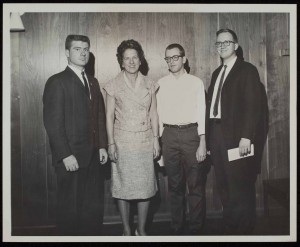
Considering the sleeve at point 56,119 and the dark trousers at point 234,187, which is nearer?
the sleeve at point 56,119

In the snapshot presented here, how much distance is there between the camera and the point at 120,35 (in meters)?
2.74

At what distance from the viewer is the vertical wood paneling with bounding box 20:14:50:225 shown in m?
2.70

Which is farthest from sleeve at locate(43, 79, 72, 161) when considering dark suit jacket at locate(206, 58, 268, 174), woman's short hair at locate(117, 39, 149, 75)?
dark suit jacket at locate(206, 58, 268, 174)

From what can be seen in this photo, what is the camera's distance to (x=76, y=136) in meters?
2.64

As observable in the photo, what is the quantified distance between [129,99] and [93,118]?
0.28 metres

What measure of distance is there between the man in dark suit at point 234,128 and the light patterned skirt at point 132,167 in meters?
0.48

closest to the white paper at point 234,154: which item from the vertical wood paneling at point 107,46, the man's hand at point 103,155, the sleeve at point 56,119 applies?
the man's hand at point 103,155

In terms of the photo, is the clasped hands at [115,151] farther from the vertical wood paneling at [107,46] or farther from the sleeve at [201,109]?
the vertical wood paneling at [107,46]

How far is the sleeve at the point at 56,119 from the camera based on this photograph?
8.60 ft

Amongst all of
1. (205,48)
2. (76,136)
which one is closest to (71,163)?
(76,136)

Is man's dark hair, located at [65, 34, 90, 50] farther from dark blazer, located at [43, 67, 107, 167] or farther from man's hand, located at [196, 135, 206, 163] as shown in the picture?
man's hand, located at [196, 135, 206, 163]

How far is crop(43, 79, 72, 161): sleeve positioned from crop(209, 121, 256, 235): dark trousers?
103cm

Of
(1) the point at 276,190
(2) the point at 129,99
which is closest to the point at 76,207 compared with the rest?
(2) the point at 129,99

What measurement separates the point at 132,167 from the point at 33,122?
77cm
